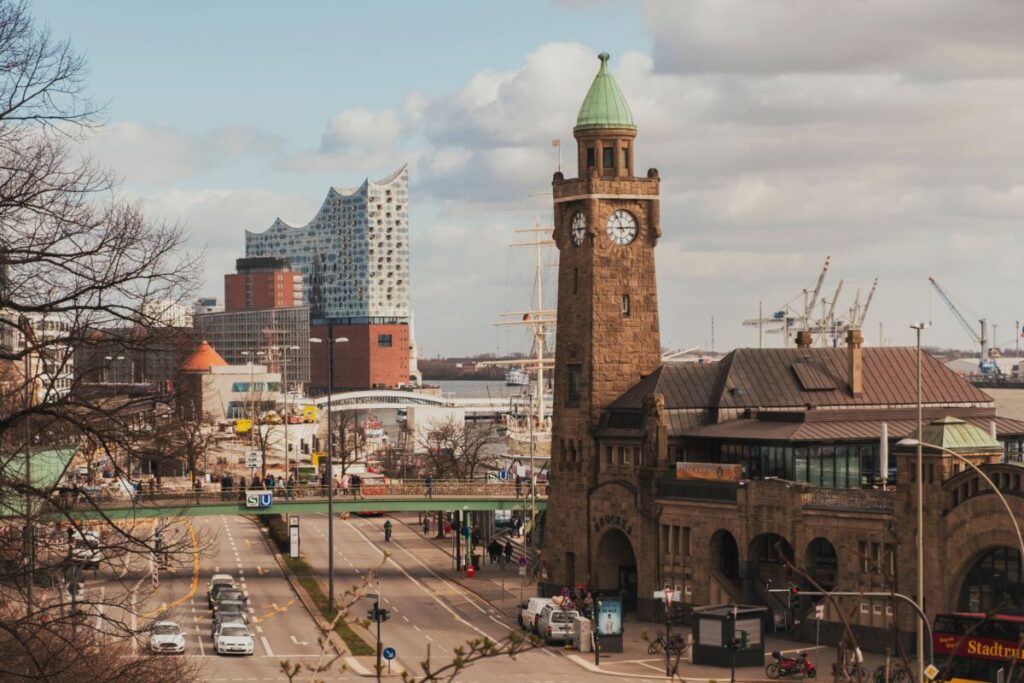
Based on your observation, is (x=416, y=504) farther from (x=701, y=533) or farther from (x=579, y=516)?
(x=701, y=533)

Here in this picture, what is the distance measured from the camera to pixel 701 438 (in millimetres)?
87375

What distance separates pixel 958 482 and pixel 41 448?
133 ft

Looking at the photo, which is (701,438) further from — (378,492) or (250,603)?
(250,603)

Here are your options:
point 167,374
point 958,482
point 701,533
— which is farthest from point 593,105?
point 167,374

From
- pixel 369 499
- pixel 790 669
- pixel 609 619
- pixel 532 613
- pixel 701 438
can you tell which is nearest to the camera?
pixel 790 669

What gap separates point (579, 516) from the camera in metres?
91.1

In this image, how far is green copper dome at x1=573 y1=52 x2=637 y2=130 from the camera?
9169 cm

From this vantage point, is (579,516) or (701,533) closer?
(701,533)

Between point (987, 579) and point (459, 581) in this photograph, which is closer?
point (987, 579)

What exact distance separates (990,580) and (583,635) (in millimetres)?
16627

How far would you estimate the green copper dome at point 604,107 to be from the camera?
9169cm

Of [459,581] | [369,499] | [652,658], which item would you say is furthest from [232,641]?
[369,499]

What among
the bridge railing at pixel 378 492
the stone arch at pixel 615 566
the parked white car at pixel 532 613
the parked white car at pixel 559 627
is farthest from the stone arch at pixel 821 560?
the bridge railing at pixel 378 492

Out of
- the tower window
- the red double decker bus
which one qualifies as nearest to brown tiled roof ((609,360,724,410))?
the tower window
